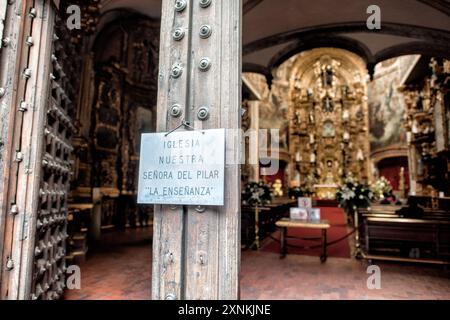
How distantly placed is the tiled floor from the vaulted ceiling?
14.7ft

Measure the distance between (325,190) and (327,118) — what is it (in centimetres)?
634

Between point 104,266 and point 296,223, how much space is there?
3757 millimetres

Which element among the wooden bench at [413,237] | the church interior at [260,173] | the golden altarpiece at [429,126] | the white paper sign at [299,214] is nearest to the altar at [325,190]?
the golden altarpiece at [429,126]

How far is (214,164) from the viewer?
5.99 feet

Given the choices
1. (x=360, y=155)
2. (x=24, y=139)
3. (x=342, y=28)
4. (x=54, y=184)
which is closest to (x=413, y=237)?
(x=342, y=28)

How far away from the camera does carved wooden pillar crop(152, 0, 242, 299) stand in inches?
70.8

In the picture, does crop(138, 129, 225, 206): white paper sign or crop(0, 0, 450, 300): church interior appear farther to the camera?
crop(0, 0, 450, 300): church interior

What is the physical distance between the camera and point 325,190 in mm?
21484

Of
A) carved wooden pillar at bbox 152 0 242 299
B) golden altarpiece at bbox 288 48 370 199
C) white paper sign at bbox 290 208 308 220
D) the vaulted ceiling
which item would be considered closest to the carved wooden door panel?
carved wooden pillar at bbox 152 0 242 299

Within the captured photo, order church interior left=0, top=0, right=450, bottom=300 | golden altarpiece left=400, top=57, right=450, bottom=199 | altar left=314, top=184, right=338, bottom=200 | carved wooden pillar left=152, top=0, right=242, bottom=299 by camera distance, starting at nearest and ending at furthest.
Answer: carved wooden pillar left=152, top=0, right=242, bottom=299 < church interior left=0, top=0, right=450, bottom=300 < golden altarpiece left=400, top=57, right=450, bottom=199 < altar left=314, top=184, right=338, bottom=200

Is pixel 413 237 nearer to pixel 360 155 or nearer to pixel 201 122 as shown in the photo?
pixel 201 122

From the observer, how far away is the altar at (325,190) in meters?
21.2

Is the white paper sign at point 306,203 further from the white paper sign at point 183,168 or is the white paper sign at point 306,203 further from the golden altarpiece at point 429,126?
the golden altarpiece at point 429,126

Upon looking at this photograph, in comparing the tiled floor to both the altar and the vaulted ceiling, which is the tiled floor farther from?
the altar
